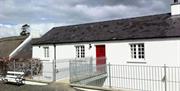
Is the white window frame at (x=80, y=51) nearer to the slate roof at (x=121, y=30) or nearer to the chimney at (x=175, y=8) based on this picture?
the slate roof at (x=121, y=30)

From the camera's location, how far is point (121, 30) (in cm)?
2270

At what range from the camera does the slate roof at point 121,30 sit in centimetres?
1969

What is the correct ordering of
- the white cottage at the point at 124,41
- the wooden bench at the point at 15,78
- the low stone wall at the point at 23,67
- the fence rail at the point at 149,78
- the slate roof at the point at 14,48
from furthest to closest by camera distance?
1. the slate roof at the point at 14,48
2. the low stone wall at the point at 23,67
3. the white cottage at the point at 124,41
4. the fence rail at the point at 149,78
5. the wooden bench at the point at 15,78

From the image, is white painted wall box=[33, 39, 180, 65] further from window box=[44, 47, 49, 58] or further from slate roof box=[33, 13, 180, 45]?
window box=[44, 47, 49, 58]

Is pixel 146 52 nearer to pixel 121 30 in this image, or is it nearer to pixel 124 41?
pixel 124 41

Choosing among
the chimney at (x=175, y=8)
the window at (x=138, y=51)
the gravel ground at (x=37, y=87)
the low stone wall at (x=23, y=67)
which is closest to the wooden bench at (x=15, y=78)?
the gravel ground at (x=37, y=87)

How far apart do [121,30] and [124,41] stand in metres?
2.14

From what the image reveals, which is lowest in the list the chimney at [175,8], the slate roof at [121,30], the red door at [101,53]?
the red door at [101,53]

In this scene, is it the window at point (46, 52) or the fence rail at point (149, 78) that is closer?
the fence rail at point (149, 78)

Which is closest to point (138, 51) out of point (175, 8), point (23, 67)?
point (175, 8)

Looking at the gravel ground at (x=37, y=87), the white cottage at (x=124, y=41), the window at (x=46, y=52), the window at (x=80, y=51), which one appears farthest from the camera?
the window at (x=46, y=52)

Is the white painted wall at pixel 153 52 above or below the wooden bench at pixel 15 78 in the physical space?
above

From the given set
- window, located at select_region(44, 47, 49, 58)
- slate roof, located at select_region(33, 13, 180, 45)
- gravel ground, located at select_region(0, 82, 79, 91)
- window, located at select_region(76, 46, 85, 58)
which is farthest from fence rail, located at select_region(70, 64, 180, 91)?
window, located at select_region(44, 47, 49, 58)

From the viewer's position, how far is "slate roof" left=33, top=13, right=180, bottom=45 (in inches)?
775
